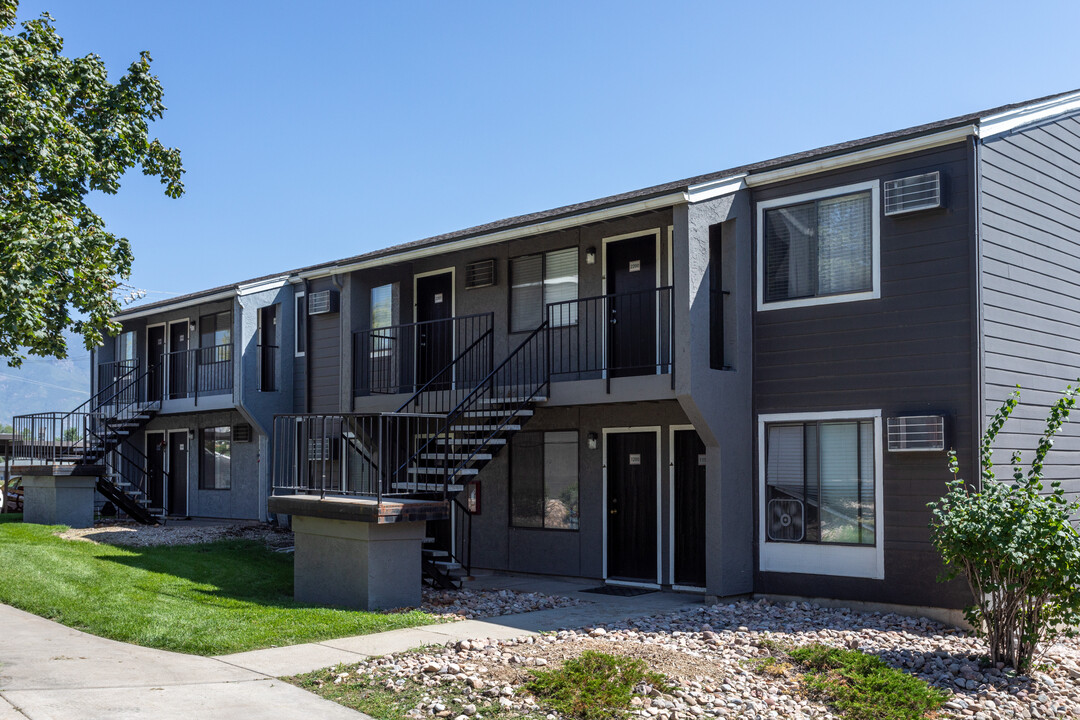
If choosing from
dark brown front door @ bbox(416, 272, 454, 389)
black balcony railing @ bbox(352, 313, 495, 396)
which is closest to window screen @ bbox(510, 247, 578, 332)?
black balcony railing @ bbox(352, 313, 495, 396)

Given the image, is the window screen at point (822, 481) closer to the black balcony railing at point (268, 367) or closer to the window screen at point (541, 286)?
the window screen at point (541, 286)

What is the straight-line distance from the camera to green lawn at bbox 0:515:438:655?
29.1 feet

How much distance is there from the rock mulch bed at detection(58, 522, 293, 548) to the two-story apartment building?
3.56m

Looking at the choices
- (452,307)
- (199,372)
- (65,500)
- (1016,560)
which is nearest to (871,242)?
(1016,560)

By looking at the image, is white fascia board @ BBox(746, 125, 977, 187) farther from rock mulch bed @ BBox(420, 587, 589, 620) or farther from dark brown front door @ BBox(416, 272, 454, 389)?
dark brown front door @ BBox(416, 272, 454, 389)

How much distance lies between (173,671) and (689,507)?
6.71 meters

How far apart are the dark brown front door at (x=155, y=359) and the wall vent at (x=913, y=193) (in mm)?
17273

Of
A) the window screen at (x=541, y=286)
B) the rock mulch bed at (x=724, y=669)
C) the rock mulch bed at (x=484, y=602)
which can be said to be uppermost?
the window screen at (x=541, y=286)

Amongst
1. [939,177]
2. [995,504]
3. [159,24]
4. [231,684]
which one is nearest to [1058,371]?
[939,177]

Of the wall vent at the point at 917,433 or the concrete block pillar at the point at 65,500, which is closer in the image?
the wall vent at the point at 917,433

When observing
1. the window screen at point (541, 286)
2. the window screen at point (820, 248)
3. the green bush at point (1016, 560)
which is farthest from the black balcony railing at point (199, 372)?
the green bush at point (1016, 560)

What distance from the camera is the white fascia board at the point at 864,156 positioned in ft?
33.0

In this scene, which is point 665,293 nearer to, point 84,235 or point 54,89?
point 84,235

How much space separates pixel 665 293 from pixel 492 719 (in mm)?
7460
